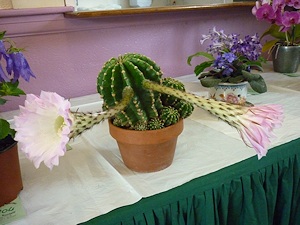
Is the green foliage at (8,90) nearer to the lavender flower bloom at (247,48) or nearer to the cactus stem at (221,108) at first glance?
the cactus stem at (221,108)

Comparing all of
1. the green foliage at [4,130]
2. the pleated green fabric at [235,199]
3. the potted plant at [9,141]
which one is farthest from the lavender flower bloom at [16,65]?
the pleated green fabric at [235,199]

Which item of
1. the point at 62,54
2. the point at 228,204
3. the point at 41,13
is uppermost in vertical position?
the point at 41,13

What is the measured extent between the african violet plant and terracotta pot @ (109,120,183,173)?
0.6 inches

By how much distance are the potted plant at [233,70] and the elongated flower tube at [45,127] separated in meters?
0.62

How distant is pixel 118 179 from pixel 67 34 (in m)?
0.74

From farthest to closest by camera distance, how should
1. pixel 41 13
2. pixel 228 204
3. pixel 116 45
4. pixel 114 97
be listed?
1. pixel 116 45
2. pixel 41 13
3. pixel 228 204
4. pixel 114 97

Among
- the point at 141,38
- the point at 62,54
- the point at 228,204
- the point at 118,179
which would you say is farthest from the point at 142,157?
the point at 141,38

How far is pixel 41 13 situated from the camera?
1.12 metres

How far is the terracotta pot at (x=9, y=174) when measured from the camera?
1.89 feet

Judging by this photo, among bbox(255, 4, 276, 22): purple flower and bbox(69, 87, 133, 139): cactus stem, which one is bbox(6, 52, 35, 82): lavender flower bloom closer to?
bbox(69, 87, 133, 139): cactus stem

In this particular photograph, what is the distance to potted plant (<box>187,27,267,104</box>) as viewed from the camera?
3.29 feet

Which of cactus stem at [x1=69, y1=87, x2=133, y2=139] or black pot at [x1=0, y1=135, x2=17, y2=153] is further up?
cactus stem at [x1=69, y1=87, x2=133, y2=139]

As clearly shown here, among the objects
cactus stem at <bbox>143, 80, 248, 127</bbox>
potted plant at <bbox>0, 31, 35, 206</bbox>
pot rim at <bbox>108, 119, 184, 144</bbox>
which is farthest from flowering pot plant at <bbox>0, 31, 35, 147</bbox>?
cactus stem at <bbox>143, 80, 248, 127</bbox>

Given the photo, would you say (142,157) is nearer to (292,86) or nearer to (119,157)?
(119,157)
